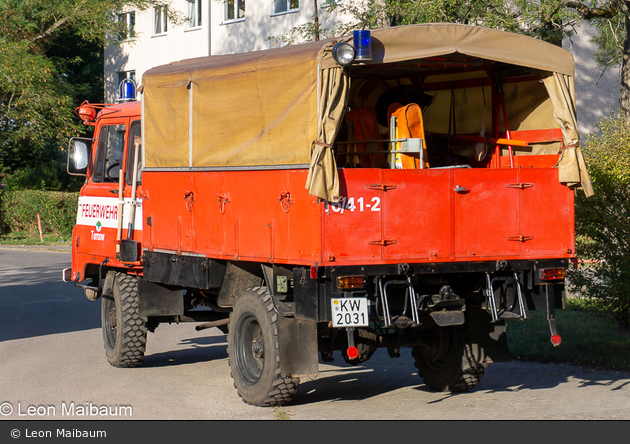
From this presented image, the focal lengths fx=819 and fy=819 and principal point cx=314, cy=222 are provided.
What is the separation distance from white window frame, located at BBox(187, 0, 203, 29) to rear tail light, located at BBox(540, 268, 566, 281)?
104ft

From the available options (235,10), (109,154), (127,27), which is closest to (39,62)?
(127,27)

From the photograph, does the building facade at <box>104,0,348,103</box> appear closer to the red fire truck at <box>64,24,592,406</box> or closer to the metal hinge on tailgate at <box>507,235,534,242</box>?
the red fire truck at <box>64,24,592,406</box>

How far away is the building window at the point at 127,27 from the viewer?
3475 cm

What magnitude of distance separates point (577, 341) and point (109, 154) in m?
5.87

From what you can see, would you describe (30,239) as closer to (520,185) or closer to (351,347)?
(351,347)

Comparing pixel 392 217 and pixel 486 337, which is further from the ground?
pixel 392 217

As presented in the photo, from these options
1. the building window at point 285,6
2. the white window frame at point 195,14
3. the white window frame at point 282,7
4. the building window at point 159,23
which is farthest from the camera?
the building window at point 159,23

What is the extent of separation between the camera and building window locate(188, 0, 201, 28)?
3634 centimetres

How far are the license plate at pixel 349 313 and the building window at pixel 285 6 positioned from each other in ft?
89.8

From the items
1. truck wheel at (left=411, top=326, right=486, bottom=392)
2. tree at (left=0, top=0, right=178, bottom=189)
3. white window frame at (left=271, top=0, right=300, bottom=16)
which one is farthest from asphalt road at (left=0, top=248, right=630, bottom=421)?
white window frame at (left=271, top=0, right=300, bottom=16)

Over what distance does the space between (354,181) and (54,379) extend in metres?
3.97

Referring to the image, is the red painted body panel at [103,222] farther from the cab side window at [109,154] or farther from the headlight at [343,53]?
the headlight at [343,53]

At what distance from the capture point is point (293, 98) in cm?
649

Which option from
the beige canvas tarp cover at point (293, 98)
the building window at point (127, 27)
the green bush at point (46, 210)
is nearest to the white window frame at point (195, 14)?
the building window at point (127, 27)
